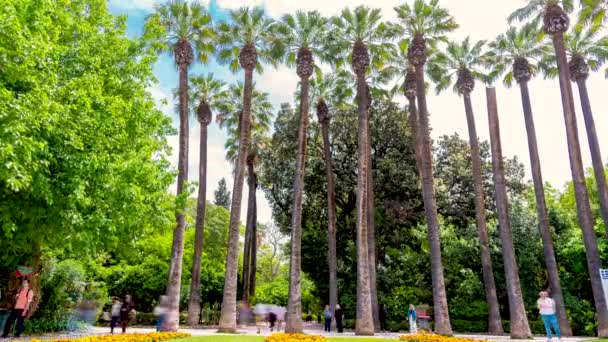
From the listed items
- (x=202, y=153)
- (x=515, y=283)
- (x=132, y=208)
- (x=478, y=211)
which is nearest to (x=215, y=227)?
(x=202, y=153)

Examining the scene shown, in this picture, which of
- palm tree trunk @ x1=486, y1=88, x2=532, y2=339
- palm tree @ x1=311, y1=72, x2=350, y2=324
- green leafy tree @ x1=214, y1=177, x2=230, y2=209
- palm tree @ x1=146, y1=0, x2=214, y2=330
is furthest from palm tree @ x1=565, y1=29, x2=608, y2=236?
green leafy tree @ x1=214, y1=177, x2=230, y2=209

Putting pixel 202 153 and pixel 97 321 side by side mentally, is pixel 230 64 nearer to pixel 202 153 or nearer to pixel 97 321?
pixel 202 153

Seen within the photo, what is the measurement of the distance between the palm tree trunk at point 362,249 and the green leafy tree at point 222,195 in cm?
5684

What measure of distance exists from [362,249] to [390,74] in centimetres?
1242

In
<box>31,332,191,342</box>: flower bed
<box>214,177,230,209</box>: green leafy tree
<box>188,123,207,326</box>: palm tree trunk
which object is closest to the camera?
<box>31,332,191,342</box>: flower bed

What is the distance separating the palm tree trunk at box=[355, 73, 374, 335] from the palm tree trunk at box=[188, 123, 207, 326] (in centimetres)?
1099

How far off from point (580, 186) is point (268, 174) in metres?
20.3

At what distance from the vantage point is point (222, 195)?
79.5 meters

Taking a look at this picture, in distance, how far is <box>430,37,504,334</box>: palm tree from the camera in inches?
942

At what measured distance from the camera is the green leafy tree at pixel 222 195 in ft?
256

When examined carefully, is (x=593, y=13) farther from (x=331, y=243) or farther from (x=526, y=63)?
(x=331, y=243)

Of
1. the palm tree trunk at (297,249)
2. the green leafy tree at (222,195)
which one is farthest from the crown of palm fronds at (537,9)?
the green leafy tree at (222,195)

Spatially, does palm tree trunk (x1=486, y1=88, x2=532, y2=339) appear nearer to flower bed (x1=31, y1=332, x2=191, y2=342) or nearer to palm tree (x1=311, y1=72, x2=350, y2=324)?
palm tree (x1=311, y1=72, x2=350, y2=324)

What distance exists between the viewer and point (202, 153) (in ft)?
100
